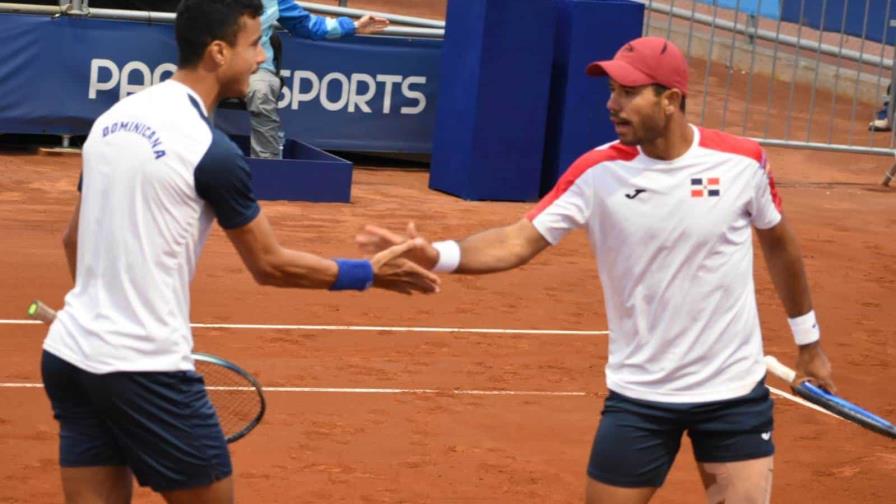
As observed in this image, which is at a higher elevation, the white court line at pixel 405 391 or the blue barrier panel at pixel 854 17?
the blue barrier panel at pixel 854 17

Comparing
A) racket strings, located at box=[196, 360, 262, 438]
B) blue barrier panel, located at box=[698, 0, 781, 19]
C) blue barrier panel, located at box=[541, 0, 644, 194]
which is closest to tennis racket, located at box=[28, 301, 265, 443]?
racket strings, located at box=[196, 360, 262, 438]

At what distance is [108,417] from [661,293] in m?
1.77

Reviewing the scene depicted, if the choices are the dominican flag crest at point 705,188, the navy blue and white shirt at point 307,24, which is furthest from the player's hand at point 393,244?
the navy blue and white shirt at point 307,24

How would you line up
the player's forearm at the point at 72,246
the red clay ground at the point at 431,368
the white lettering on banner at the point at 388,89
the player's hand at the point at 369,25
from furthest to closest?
the white lettering on banner at the point at 388,89
the player's hand at the point at 369,25
the red clay ground at the point at 431,368
the player's forearm at the point at 72,246

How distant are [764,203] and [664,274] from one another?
446mm

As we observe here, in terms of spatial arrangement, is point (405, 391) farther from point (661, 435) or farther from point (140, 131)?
point (140, 131)

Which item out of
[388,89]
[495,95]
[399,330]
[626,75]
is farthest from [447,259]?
[388,89]

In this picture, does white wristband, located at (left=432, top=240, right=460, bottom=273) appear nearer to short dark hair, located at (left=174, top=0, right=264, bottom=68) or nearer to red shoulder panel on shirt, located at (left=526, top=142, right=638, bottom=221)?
red shoulder panel on shirt, located at (left=526, top=142, right=638, bottom=221)

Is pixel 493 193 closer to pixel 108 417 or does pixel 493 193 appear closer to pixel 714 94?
pixel 714 94

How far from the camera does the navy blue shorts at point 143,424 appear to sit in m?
4.55

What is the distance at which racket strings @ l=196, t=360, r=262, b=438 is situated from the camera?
5.97 metres

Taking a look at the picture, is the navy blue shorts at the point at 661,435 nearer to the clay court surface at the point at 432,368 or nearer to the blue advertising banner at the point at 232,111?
the clay court surface at the point at 432,368

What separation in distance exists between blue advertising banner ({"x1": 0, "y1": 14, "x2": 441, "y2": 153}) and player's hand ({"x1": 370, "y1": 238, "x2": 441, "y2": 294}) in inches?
380

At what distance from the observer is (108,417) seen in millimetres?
4605
